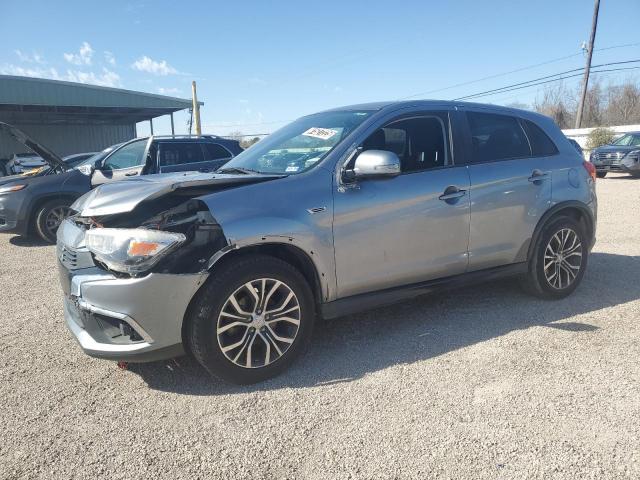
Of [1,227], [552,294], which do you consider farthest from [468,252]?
[1,227]

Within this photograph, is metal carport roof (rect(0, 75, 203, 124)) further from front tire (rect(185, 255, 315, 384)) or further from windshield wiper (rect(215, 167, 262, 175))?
front tire (rect(185, 255, 315, 384))

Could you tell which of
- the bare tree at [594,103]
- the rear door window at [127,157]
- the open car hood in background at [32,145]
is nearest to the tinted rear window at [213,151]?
the rear door window at [127,157]

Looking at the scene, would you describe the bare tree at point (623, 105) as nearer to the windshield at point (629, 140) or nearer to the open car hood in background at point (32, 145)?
the windshield at point (629, 140)

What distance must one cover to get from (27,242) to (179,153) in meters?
3.10

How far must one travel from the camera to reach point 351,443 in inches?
97.7

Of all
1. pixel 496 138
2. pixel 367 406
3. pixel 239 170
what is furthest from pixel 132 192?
pixel 496 138

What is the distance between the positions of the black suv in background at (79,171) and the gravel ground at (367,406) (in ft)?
13.9

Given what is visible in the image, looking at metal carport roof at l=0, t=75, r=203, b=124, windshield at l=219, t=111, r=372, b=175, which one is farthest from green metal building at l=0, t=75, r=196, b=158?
windshield at l=219, t=111, r=372, b=175

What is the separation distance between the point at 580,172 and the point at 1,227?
329 inches

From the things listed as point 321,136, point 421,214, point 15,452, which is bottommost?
point 15,452

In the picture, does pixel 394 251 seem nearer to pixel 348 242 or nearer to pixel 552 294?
pixel 348 242

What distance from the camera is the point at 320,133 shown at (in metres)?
3.81

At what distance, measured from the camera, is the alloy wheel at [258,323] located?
2973 mm

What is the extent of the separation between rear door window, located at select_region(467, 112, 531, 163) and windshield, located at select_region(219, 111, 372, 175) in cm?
103
